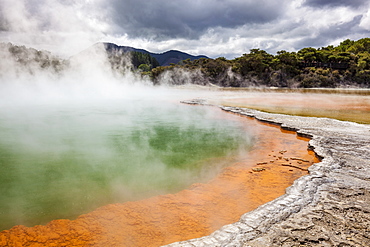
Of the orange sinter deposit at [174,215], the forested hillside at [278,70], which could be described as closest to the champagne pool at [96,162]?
the orange sinter deposit at [174,215]

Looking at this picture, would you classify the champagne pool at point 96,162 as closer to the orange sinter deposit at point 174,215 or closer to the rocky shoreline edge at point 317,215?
the orange sinter deposit at point 174,215

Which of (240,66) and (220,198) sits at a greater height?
(240,66)

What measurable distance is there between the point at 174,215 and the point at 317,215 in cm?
186

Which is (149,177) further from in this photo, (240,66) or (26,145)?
(240,66)

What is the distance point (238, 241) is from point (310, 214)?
1102 mm

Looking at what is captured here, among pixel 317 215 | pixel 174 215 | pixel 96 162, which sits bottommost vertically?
pixel 174 215

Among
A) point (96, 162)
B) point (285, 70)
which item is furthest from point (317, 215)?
point (285, 70)

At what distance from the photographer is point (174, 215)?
132 inches

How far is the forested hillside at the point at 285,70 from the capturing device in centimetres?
4019

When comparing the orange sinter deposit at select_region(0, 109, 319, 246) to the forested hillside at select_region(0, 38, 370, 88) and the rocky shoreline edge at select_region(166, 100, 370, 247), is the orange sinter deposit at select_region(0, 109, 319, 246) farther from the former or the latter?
the forested hillside at select_region(0, 38, 370, 88)

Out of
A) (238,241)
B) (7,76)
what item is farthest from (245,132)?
(7,76)

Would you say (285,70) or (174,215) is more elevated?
(285,70)

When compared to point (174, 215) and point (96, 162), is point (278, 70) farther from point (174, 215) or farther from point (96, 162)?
point (174, 215)

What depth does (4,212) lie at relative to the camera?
3369 millimetres
